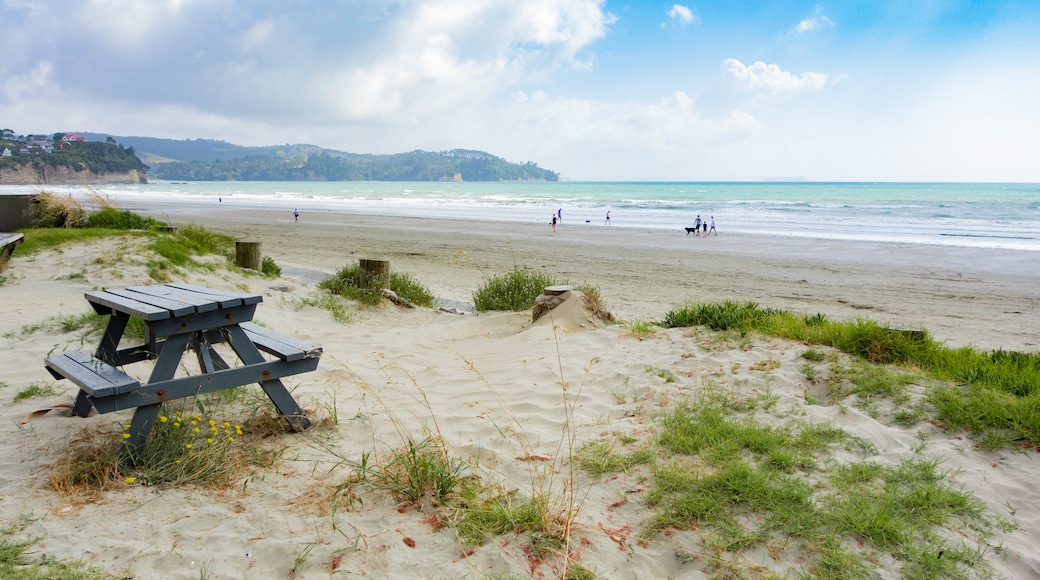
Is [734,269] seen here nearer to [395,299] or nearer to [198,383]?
[395,299]

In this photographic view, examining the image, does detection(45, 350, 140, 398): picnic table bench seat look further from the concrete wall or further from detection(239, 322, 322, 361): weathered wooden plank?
the concrete wall

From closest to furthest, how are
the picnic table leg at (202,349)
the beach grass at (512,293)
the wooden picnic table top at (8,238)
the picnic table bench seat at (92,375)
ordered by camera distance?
the picnic table bench seat at (92,375) → the picnic table leg at (202,349) → the wooden picnic table top at (8,238) → the beach grass at (512,293)

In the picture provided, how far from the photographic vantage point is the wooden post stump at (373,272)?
8766 millimetres

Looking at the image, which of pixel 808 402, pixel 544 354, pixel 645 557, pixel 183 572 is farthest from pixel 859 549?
pixel 544 354

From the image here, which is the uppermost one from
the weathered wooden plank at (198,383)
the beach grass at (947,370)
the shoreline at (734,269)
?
the weathered wooden plank at (198,383)

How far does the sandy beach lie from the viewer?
8.77ft

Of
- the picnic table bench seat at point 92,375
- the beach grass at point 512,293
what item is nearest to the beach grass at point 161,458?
the picnic table bench seat at point 92,375

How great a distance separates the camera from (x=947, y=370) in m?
4.62

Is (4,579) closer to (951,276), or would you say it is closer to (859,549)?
(859,549)

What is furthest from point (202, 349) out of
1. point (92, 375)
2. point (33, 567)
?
point (33, 567)

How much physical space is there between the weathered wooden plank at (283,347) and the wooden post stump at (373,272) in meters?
4.51

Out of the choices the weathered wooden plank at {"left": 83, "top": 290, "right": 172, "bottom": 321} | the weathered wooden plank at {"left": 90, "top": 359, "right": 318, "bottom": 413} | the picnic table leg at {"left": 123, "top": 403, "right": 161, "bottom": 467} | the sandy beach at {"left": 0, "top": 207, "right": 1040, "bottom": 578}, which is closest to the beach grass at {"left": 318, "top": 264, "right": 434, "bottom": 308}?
the sandy beach at {"left": 0, "top": 207, "right": 1040, "bottom": 578}

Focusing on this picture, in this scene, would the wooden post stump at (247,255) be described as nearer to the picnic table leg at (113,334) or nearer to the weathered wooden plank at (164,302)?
the picnic table leg at (113,334)

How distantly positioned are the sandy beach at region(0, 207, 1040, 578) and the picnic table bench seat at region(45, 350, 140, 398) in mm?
419
